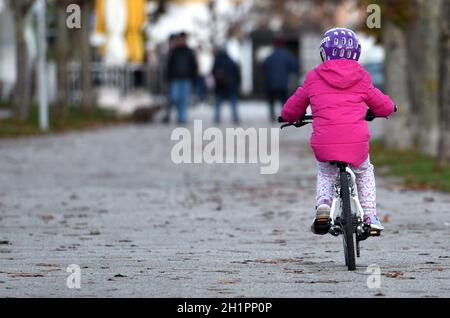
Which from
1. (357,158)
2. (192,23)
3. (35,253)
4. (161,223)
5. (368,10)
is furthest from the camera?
(192,23)

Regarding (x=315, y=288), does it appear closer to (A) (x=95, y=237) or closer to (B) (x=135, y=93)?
(A) (x=95, y=237)

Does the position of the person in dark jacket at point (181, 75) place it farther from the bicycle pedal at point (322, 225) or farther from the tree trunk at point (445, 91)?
the bicycle pedal at point (322, 225)

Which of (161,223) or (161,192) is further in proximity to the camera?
(161,192)

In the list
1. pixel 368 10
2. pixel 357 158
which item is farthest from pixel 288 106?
pixel 368 10

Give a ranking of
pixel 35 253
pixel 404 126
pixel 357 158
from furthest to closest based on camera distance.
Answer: pixel 404 126, pixel 35 253, pixel 357 158

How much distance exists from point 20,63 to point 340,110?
80.4ft

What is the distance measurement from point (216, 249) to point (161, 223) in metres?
2.39

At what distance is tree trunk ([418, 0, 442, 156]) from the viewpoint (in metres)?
23.5

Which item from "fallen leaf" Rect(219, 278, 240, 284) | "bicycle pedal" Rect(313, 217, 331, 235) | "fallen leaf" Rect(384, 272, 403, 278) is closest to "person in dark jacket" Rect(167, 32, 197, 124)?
"bicycle pedal" Rect(313, 217, 331, 235)

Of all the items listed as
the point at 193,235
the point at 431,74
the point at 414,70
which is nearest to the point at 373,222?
the point at 193,235

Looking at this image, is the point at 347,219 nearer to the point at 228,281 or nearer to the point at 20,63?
the point at 228,281

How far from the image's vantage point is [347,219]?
10336mm

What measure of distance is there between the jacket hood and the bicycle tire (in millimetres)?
681

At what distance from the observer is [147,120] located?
40000 mm
